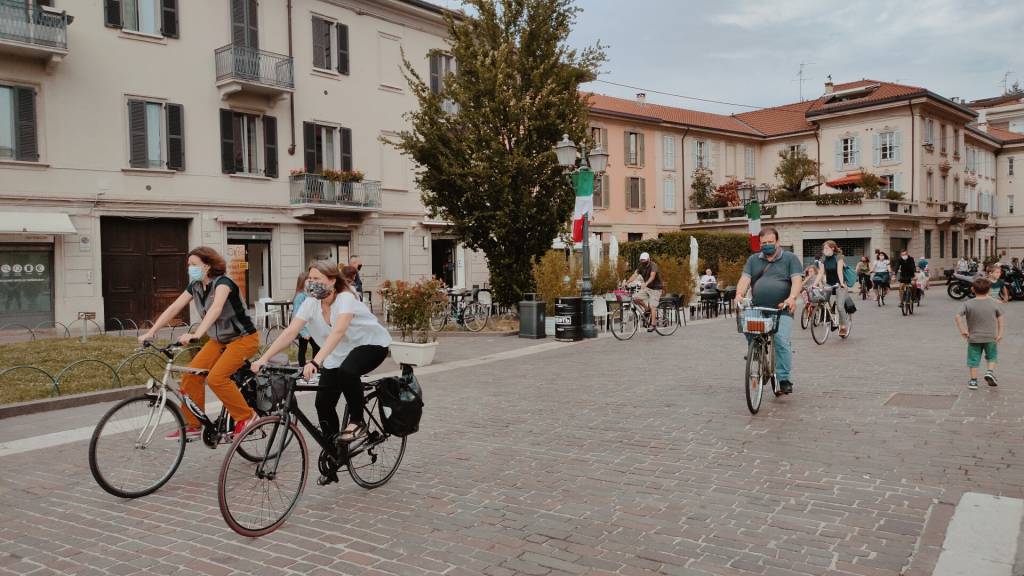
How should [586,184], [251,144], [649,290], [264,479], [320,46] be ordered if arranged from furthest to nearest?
[320,46], [251,144], [586,184], [649,290], [264,479]

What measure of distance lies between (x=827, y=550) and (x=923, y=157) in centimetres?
5208

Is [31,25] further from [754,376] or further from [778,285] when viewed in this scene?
[754,376]

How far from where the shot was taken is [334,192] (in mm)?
24547

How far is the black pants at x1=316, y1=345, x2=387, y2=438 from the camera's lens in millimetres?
5066

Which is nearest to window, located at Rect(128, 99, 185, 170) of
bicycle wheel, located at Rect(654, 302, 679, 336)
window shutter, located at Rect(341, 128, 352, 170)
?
window shutter, located at Rect(341, 128, 352, 170)

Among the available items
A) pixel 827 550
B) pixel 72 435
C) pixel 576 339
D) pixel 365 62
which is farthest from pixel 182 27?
pixel 827 550

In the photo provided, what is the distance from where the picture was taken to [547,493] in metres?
5.30

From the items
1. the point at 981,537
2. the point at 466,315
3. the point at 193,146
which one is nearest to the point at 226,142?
the point at 193,146

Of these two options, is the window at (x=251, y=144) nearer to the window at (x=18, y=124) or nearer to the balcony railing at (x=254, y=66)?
the balcony railing at (x=254, y=66)

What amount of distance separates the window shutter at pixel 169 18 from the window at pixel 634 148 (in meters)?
30.2

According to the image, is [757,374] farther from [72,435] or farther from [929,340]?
[929,340]

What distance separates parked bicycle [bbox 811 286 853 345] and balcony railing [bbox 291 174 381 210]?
1515cm

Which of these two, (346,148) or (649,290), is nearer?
(649,290)

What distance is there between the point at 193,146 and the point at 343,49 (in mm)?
6495
